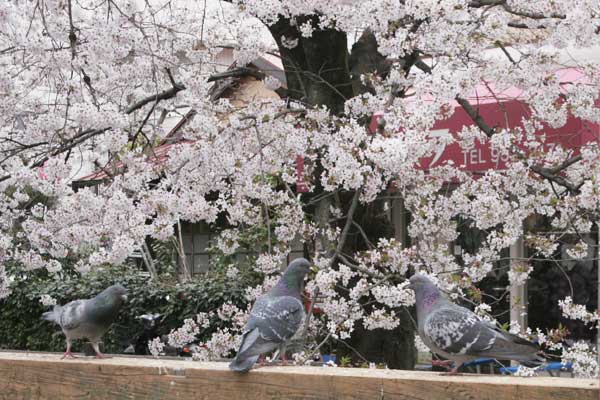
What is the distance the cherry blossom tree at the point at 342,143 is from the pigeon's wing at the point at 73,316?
1.89 meters

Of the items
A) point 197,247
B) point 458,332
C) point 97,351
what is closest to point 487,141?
point 458,332

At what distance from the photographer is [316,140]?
20.7 ft

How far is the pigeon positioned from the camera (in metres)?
3.30

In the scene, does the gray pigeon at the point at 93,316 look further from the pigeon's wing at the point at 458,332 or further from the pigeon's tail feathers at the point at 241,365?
the pigeon's wing at the point at 458,332

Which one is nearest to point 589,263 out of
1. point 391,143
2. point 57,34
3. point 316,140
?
point 316,140

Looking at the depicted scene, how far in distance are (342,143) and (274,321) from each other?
2190 mm

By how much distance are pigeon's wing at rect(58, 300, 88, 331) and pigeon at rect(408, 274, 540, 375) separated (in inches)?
63.2

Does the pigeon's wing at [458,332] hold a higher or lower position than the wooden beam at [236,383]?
higher

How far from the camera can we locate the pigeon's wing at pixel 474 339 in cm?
330

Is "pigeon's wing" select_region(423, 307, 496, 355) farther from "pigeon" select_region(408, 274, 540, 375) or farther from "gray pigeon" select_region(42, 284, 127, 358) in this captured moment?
"gray pigeon" select_region(42, 284, 127, 358)

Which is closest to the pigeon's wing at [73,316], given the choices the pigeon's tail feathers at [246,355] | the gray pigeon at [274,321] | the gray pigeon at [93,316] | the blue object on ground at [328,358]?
the gray pigeon at [93,316]

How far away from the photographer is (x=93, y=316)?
13.4ft

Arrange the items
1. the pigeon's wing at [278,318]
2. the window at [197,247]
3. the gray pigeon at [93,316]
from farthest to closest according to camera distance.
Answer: the window at [197,247]
the gray pigeon at [93,316]
the pigeon's wing at [278,318]

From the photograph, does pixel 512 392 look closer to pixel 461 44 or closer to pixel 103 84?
pixel 461 44
